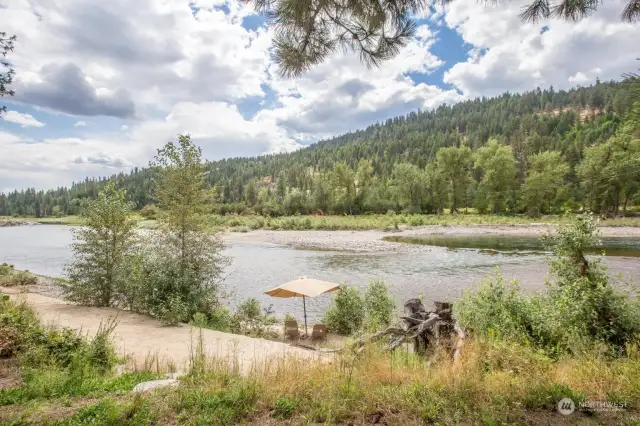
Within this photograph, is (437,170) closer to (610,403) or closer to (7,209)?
(610,403)

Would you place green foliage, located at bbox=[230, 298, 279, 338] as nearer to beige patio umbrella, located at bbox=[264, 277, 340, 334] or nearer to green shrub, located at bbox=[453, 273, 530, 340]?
beige patio umbrella, located at bbox=[264, 277, 340, 334]

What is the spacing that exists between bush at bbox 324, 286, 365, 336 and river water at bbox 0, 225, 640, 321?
96.9 inches

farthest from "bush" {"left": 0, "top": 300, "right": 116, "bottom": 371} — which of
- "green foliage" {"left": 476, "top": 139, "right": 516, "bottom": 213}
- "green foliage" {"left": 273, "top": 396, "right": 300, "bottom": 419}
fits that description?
"green foliage" {"left": 476, "top": 139, "right": 516, "bottom": 213}

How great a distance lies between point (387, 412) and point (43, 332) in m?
7.39

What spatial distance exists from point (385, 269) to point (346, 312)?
39.0ft

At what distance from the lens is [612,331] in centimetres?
707

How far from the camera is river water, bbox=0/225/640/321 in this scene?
17.8 metres

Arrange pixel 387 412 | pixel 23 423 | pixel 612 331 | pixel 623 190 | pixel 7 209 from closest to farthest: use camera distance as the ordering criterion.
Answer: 1. pixel 23 423
2. pixel 387 412
3. pixel 612 331
4. pixel 623 190
5. pixel 7 209

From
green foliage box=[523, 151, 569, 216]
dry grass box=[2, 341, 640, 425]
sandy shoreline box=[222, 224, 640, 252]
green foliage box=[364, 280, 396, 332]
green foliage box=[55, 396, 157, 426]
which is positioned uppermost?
green foliage box=[523, 151, 569, 216]

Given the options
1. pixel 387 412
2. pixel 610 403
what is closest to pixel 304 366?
pixel 387 412

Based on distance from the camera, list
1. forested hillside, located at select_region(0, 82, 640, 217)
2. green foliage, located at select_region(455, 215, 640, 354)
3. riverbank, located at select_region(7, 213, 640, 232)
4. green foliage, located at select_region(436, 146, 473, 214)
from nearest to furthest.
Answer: green foliage, located at select_region(455, 215, 640, 354), riverbank, located at select_region(7, 213, 640, 232), forested hillside, located at select_region(0, 82, 640, 217), green foliage, located at select_region(436, 146, 473, 214)

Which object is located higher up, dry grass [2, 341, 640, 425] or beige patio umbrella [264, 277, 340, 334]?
dry grass [2, 341, 640, 425]

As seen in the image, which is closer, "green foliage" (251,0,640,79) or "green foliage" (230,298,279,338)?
"green foliage" (251,0,640,79)

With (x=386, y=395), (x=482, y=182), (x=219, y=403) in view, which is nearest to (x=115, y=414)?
(x=219, y=403)
